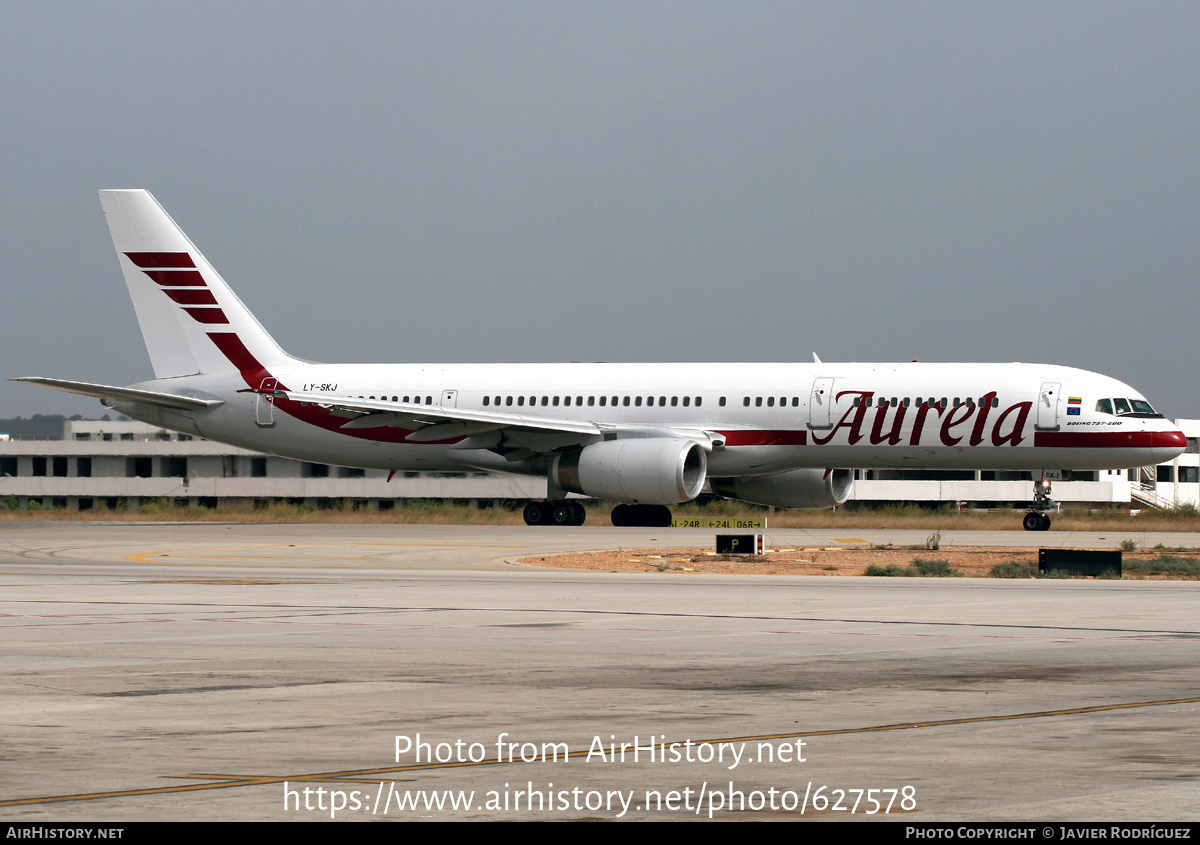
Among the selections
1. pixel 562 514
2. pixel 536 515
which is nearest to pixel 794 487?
pixel 562 514

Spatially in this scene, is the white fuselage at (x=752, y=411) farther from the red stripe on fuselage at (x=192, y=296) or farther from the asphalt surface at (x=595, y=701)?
the asphalt surface at (x=595, y=701)

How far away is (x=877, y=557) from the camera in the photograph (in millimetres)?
33375

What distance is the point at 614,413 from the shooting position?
1810 inches

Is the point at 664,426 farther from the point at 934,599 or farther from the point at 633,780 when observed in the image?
the point at 633,780

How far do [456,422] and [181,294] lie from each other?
10962 mm

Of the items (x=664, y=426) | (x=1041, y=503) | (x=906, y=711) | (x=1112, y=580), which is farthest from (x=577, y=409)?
(x=906, y=711)

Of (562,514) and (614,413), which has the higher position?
(614,413)

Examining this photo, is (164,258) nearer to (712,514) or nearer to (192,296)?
(192,296)

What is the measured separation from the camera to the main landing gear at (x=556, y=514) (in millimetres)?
47000

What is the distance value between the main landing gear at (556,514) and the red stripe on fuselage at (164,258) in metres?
13.0

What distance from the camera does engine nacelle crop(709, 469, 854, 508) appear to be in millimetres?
46375

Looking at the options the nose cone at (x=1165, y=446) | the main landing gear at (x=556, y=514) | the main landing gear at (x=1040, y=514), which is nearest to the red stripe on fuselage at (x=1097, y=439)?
the nose cone at (x=1165, y=446)

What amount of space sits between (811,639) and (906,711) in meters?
5.55

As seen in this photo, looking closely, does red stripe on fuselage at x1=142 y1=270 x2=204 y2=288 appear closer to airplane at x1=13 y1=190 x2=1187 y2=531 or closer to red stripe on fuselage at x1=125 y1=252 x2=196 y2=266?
airplane at x1=13 y1=190 x2=1187 y2=531
